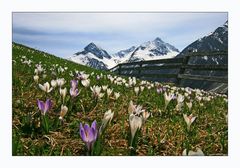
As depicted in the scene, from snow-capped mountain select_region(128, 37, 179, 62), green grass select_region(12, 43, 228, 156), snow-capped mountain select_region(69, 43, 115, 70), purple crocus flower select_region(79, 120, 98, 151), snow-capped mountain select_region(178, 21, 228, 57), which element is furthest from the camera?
snow-capped mountain select_region(69, 43, 115, 70)

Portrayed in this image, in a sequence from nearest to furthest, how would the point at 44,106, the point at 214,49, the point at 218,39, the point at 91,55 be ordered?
1. the point at 44,106
2. the point at 214,49
3. the point at 218,39
4. the point at 91,55

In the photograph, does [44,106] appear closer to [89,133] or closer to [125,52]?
[89,133]

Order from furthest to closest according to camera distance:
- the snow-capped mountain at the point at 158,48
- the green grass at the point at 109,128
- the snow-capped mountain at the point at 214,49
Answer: the snow-capped mountain at the point at 158,48
the snow-capped mountain at the point at 214,49
the green grass at the point at 109,128

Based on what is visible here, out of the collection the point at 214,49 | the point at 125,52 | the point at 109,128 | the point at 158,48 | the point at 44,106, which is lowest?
the point at 109,128

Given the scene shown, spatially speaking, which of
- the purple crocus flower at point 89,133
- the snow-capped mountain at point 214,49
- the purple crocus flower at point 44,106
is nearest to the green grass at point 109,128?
the purple crocus flower at point 44,106

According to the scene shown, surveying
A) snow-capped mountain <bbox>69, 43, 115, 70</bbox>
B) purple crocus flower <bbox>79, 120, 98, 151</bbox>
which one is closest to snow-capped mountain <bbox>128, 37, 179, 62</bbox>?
snow-capped mountain <bbox>69, 43, 115, 70</bbox>

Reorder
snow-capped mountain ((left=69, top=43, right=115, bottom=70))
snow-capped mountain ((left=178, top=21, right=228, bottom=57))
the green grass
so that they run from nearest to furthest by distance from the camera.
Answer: the green grass < snow-capped mountain ((left=178, top=21, right=228, bottom=57)) < snow-capped mountain ((left=69, top=43, right=115, bottom=70))

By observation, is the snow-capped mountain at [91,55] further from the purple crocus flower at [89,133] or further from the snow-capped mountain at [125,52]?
the purple crocus flower at [89,133]

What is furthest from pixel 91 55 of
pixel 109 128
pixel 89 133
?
pixel 89 133

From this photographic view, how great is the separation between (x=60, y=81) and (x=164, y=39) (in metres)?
0.93

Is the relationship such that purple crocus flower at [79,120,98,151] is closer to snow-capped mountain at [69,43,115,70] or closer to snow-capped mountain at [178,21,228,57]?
snow-capped mountain at [178,21,228,57]

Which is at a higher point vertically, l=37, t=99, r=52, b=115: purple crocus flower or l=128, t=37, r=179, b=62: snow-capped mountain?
l=128, t=37, r=179, b=62: snow-capped mountain

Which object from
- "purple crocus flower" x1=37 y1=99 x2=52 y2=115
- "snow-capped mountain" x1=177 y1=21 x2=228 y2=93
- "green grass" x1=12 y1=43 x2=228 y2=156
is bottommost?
"green grass" x1=12 y1=43 x2=228 y2=156
